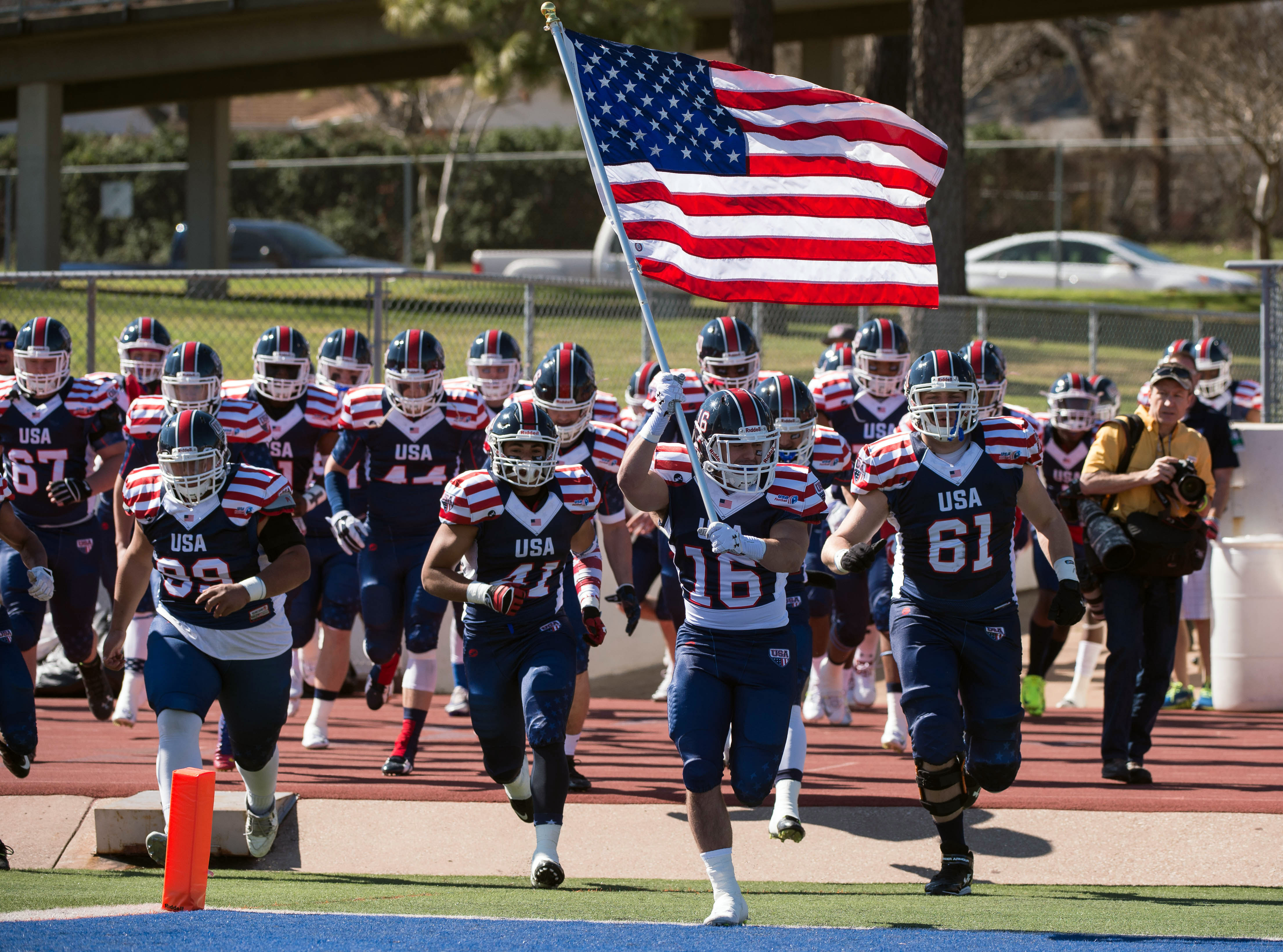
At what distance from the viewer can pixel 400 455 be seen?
302 inches

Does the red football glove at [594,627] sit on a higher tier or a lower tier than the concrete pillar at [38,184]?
lower

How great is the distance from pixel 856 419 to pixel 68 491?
13.4 feet

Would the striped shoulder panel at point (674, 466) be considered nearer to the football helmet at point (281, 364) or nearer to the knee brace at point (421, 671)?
the knee brace at point (421, 671)

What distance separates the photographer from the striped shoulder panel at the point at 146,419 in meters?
7.62

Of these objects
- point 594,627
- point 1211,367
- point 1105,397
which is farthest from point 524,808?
point 1211,367

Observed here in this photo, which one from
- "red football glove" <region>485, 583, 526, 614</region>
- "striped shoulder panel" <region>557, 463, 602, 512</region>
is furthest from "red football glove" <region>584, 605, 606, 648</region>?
"red football glove" <region>485, 583, 526, 614</region>

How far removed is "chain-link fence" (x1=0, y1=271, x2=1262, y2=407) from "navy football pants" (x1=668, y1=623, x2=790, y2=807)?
4.40m

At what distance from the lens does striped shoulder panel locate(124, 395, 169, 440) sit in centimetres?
762

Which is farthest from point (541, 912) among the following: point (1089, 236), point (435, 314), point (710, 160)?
point (1089, 236)

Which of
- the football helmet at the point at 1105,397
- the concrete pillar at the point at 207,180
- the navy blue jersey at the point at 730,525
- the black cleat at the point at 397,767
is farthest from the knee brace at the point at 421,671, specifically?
the concrete pillar at the point at 207,180

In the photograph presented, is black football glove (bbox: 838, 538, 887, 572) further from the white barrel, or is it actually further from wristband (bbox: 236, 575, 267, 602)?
the white barrel

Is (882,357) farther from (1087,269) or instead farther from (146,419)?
(1087,269)

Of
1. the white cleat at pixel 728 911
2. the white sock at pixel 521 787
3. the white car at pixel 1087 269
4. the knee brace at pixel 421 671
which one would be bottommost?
the white cleat at pixel 728 911

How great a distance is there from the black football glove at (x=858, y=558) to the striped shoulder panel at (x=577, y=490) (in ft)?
3.23
